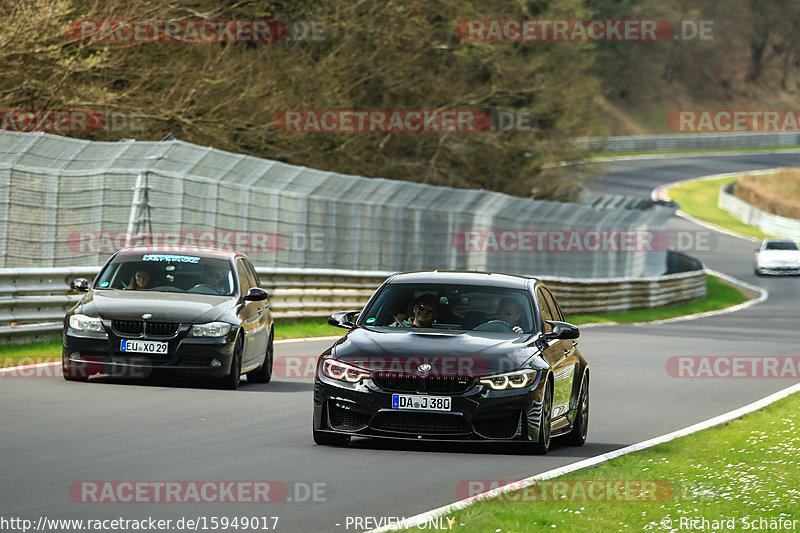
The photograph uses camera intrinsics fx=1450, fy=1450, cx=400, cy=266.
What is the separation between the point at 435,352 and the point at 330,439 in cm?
105

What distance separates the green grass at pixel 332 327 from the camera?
667 inches

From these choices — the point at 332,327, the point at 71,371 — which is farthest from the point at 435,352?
the point at 332,327

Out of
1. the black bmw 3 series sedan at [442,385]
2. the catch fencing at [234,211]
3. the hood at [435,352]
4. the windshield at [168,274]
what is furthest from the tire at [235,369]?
the catch fencing at [234,211]

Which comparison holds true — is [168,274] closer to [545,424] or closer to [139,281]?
[139,281]

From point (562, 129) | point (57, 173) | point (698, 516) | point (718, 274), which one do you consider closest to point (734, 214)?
point (718, 274)

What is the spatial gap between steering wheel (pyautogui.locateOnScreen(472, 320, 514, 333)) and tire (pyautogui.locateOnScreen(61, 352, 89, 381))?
5.07 m

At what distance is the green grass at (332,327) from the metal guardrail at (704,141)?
50133 millimetres

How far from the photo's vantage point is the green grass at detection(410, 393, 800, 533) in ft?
25.0

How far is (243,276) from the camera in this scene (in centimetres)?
1633

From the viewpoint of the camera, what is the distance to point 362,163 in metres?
39.3

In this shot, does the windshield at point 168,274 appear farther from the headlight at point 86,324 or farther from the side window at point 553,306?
the side window at point 553,306

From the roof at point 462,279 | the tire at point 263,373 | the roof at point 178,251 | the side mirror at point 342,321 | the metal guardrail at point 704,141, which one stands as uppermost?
the metal guardrail at point 704,141

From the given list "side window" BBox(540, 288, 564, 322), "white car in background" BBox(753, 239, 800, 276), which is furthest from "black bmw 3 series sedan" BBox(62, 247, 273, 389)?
"white car in background" BBox(753, 239, 800, 276)

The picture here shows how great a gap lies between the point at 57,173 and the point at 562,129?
97.9 feet
